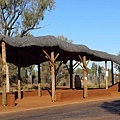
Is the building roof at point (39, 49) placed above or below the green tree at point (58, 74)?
above

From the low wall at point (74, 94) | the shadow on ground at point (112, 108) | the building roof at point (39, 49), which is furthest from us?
the low wall at point (74, 94)

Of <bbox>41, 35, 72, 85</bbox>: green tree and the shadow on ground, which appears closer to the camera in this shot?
the shadow on ground

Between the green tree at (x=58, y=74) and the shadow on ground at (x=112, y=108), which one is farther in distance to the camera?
the green tree at (x=58, y=74)

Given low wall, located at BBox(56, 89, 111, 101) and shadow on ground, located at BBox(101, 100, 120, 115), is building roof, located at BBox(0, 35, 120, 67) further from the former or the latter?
shadow on ground, located at BBox(101, 100, 120, 115)

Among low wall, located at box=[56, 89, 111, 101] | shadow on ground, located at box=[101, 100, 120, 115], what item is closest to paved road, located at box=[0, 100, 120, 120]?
shadow on ground, located at box=[101, 100, 120, 115]

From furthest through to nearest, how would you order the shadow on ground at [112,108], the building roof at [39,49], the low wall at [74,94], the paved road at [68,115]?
1. the low wall at [74,94]
2. the building roof at [39,49]
3. the shadow on ground at [112,108]
4. the paved road at [68,115]

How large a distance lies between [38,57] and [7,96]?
8597 mm

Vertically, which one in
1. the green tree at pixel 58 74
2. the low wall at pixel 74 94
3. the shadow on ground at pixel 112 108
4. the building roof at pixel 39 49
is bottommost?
the shadow on ground at pixel 112 108

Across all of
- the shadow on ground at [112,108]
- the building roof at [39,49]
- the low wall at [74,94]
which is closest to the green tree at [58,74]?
the building roof at [39,49]

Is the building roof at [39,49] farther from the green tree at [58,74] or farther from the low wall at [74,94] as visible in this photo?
the green tree at [58,74]

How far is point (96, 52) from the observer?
28.6 metres

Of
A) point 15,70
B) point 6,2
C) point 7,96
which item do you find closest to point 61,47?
point 7,96

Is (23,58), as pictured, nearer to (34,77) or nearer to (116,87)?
(116,87)

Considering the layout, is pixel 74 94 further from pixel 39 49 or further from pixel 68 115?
pixel 68 115
